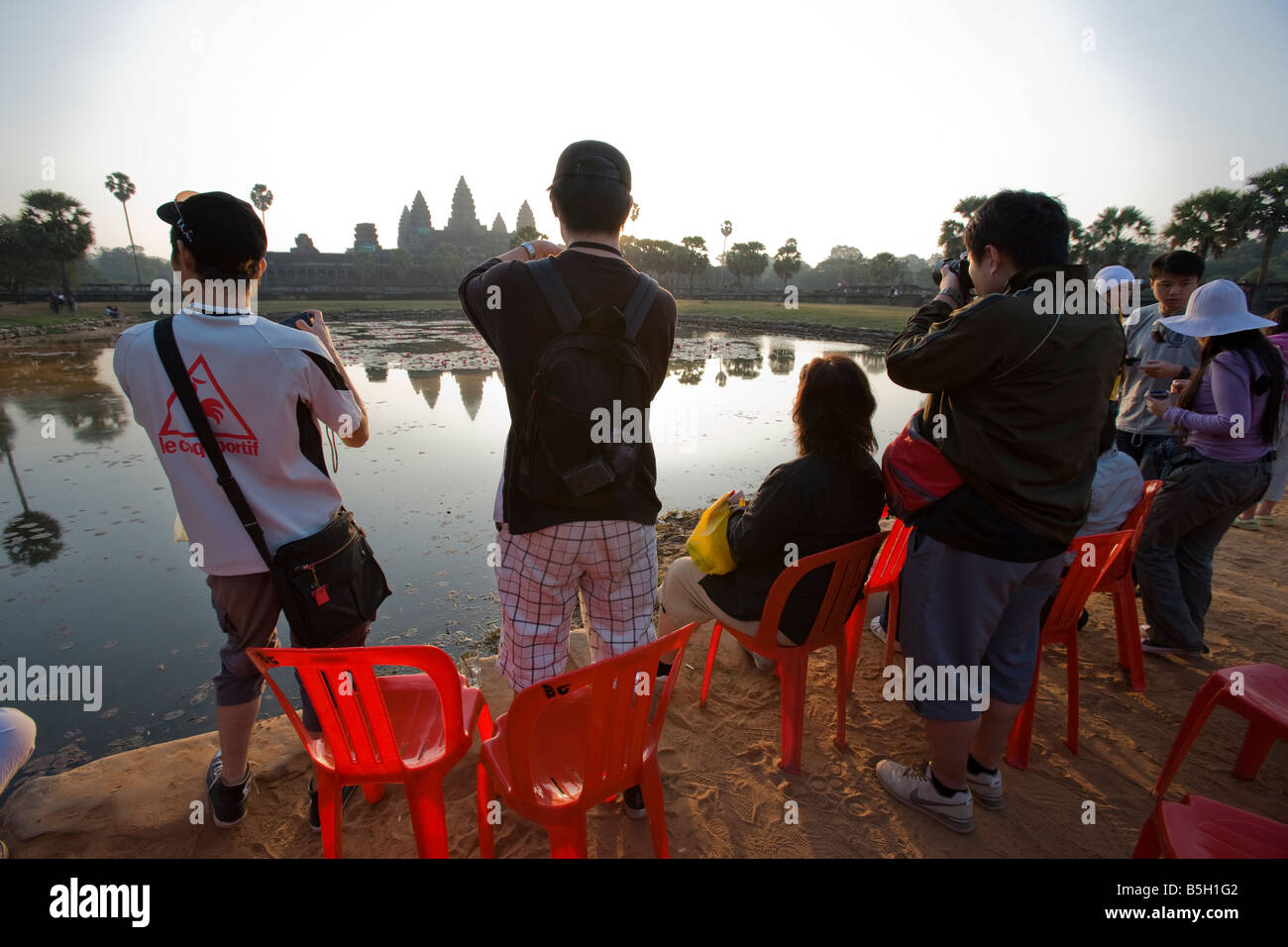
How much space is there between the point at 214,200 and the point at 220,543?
100cm

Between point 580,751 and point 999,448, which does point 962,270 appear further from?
point 580,751

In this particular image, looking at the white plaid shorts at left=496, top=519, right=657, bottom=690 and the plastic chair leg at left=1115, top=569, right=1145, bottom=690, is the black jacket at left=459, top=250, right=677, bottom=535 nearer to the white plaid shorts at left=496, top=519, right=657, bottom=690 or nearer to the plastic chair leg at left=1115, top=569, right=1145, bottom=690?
the white plaid shorts at left=496, top=519, right=657, bottom=690

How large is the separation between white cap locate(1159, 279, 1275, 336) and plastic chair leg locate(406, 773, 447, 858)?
377 centimetres

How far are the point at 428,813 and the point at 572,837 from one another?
0.42 metres

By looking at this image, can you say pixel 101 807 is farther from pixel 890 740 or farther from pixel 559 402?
pixel 890 740

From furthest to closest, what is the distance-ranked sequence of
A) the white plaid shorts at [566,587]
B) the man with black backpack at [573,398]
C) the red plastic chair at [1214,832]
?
the white plaid shorts at [566,587] → the man with black backpack at [573,398] → the red plastic chair at [1214,832]

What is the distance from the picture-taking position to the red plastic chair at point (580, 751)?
147cm

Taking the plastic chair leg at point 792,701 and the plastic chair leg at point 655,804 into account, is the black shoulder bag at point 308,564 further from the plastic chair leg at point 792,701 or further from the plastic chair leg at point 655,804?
the plastic chair leg at point 792,701

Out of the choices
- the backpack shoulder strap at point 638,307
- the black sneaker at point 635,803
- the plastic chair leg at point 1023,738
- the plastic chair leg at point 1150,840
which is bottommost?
the black sneaker at point 635,803

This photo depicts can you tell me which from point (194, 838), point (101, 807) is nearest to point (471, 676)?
point (194, 838)

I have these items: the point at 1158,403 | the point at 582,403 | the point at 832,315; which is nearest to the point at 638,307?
the point at 582,403

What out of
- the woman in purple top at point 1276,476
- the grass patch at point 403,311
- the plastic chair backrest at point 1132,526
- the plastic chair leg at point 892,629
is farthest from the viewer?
the grass patch at point 403,311

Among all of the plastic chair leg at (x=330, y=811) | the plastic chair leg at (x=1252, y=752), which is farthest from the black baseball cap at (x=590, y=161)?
the plastic chair leg at (x=1252, y=752)

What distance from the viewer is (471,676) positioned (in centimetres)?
297
